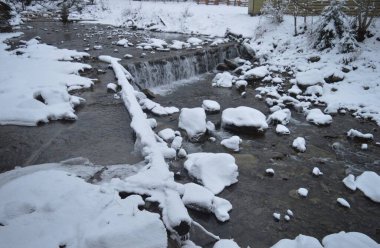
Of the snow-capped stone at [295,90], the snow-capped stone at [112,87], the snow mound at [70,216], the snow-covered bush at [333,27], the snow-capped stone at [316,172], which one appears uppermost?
the snow-covered bush at [333,27]

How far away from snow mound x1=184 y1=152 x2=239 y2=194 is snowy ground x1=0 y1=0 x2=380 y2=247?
2 centimetres

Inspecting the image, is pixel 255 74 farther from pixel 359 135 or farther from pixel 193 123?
pixel 193 123

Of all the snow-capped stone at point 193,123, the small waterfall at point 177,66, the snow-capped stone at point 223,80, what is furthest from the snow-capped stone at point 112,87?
the snow-capped stone at point 223,80

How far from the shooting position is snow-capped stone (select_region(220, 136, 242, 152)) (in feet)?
18.7

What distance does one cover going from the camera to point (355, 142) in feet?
20.5

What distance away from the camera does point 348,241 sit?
3496 millimetres

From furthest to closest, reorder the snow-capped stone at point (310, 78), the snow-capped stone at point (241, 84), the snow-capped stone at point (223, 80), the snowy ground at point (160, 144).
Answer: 1. the snow-capped stone at point (223, 80)
2. the snow-capped stone at point (241, 84)
3. the snow-capped stone at point (310, 78)
4. the snowy ground at point (160, 144)

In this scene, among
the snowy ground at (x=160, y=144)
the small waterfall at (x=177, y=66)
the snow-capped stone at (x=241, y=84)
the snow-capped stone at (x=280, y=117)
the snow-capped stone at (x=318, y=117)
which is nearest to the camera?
the snowy ground at (x=160, y=144)

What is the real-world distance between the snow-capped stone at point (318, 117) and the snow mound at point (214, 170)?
3.20m

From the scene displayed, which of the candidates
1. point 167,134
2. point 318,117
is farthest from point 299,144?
point 167,134

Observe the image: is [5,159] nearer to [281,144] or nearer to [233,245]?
[233,245]

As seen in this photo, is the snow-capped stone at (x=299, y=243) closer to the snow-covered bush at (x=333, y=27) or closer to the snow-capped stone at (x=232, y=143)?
the snow-capped stone at (x=232, y=143)

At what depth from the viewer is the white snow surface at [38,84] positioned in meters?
5.63

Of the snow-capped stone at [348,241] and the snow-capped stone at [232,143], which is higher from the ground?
the snow-capped stone at [232,143]
